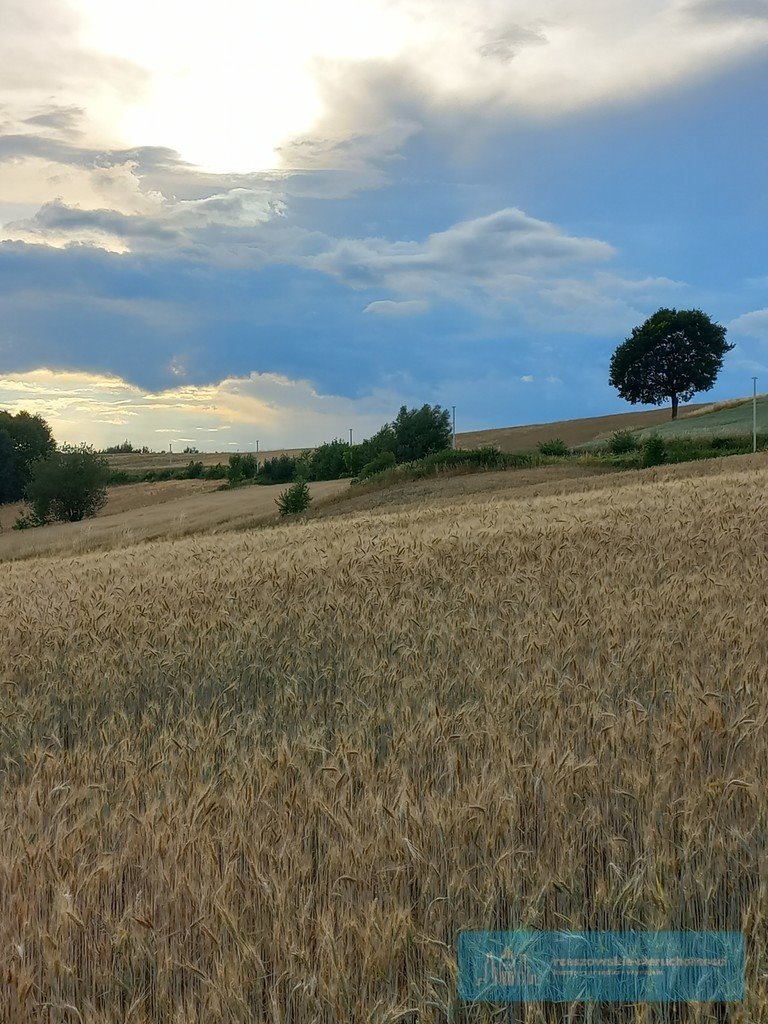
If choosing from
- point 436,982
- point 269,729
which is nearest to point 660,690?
point 269,729

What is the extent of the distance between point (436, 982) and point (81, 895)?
119 cm

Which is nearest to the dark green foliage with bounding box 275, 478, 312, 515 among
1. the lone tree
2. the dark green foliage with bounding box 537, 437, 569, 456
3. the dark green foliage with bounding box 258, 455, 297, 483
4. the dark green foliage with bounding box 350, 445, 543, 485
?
the dark green foliage with bounding box 350, 445, 543, 485

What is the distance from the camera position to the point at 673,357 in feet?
247

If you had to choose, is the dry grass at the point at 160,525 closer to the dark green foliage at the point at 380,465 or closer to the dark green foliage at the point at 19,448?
the dark green foliage at the point at 380,465

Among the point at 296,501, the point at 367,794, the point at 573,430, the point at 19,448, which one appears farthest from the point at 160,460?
the point at 367,794

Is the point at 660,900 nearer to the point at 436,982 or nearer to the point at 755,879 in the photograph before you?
the point at 755,879

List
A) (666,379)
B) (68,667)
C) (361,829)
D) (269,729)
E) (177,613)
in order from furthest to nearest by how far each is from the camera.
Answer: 1. (666,379)
2. (177,613)
3. (68,667)
4. (269,729)
5. (361,829)

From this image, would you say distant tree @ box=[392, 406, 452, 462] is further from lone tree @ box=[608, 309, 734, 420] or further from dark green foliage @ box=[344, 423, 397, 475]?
lone tree @ box=[608, 309, 734, 420]

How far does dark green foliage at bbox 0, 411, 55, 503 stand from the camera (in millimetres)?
81938

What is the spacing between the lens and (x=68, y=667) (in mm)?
5863

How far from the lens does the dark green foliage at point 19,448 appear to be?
81.9 meters

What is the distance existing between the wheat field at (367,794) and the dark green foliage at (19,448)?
76.6 metres

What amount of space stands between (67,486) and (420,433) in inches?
1042

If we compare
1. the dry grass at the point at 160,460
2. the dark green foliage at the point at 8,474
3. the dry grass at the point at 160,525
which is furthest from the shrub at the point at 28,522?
the dry grass at the point at 160,460
